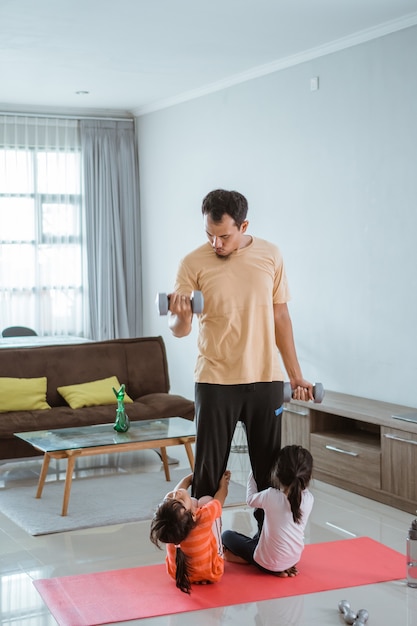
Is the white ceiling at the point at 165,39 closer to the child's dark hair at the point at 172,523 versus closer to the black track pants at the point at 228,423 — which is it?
the black track pants at the point at 228,423

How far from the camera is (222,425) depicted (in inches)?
138

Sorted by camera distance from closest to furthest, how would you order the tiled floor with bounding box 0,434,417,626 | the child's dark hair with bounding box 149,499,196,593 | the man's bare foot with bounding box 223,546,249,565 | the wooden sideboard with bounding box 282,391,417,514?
the tiled floor with bounding box 0,434,417,626, the child's dark hair with bounding box 149,499,196,593, the man's bare foot with bounding box 223,546,249,565, the wooden sideboard with bounding box 282,391,417,514

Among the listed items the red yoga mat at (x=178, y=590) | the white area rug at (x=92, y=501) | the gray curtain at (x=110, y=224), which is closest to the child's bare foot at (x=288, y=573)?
the red yoga mat at (x=178, y=590)

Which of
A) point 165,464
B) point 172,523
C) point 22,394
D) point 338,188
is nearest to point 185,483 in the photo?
point 172,523

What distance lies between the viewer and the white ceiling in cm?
499

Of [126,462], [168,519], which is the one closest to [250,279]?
[168,519]

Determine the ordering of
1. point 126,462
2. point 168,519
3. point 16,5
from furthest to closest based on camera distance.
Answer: point 126,462
point 16,5
point 168,519

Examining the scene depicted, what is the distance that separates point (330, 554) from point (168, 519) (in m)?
0.95

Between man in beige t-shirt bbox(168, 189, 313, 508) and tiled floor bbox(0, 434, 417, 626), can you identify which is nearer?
tiled floor bbox(0, 434, 417, 626)

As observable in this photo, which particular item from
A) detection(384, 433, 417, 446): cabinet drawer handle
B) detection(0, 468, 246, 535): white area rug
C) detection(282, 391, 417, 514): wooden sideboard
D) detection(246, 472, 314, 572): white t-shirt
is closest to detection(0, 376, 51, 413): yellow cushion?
detection(0, 468, 246, 535): white area rug

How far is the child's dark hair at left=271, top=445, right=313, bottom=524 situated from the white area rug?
124 centimetres

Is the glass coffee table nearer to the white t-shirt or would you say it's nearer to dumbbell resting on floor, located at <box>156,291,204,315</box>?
the white t-shirt

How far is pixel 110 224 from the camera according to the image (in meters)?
8.45

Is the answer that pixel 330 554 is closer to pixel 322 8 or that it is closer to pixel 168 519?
pixel 168 519
